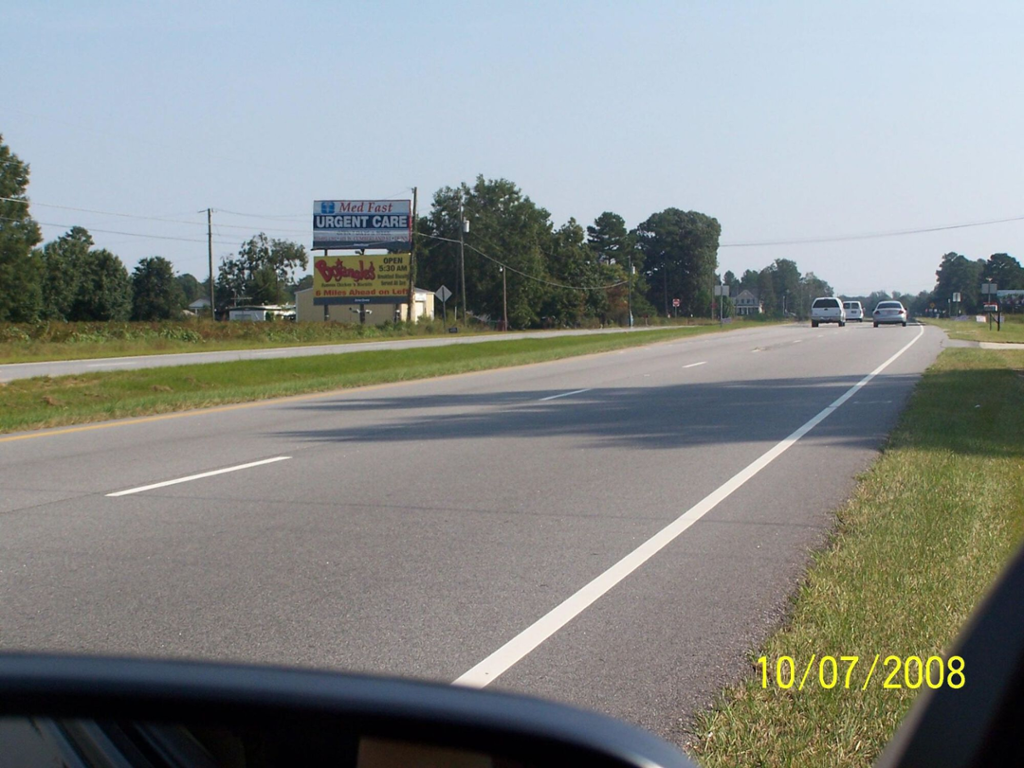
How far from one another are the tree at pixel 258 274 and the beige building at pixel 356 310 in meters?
28.5

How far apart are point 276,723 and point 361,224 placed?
262 ft

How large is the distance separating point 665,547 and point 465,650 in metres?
2.52

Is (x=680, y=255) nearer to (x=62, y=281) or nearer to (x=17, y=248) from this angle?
(x=62, y=281)

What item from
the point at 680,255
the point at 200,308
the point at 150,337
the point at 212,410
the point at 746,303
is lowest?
the point at 212,410

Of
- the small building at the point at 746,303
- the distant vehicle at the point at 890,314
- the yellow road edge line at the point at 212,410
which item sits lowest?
the yellow road edge line at the point at 212,410

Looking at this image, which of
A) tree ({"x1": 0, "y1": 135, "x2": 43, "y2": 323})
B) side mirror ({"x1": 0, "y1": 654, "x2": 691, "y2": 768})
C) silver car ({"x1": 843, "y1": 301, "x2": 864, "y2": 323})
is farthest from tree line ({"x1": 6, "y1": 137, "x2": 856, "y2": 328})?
side mirror ({"x1": 0, "y1": 654, "x2": 691, "y2": 768})

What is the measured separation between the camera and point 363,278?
79.6 m

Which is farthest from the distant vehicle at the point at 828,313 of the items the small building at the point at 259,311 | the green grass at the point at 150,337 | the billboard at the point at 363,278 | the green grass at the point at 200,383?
the small building at the point at 259,311

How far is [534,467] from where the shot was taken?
1123 cm

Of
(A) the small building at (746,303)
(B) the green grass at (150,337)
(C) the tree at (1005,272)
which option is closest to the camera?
(B) the green grass at (150,337)

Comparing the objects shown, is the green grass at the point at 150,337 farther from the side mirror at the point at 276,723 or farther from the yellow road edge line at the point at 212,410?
the side mirror at the point at 276,723

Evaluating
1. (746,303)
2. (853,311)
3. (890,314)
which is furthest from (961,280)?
(890,314)

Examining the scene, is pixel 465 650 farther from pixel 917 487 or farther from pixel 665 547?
pixel 917 487

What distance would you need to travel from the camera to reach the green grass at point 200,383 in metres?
18.1
